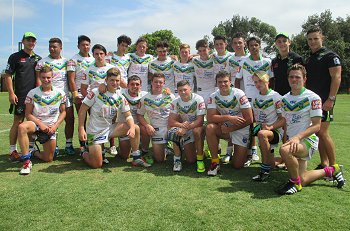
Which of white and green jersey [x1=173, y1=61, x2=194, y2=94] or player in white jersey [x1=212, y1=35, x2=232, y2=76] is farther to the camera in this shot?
white and green jersey [x1=173, y1=61, x2=194, y2=94]

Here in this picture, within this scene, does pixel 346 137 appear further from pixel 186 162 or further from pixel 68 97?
pixel 68 97

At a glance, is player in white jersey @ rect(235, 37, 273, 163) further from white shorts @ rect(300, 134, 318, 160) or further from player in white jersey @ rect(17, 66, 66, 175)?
player in white jersey @ rect(17, 66, 66, 175)

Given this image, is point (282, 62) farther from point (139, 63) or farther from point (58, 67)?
point (58, 67)

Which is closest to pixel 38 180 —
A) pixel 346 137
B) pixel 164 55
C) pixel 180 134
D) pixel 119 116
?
pixel 119 116

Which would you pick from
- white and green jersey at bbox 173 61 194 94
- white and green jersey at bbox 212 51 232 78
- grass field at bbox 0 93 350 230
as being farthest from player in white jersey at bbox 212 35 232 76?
grass field at bbox 0 93 350 230

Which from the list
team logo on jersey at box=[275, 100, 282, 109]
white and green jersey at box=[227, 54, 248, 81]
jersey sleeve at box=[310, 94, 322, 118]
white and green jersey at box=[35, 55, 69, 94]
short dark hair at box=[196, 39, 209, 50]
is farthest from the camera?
short dark hair at box=[196, 39, 209, 50]

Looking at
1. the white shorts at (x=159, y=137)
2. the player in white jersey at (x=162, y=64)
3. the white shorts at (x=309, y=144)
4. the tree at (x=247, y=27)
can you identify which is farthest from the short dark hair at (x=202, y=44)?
the tree at (x=247, y=27)

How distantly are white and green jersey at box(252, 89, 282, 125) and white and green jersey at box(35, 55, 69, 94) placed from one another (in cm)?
377

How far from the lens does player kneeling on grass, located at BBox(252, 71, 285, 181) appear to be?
189 inches

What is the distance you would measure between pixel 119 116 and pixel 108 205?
8.39ft

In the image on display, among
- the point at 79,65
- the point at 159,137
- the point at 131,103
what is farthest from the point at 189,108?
the point at 79,65

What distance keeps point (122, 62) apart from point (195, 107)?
89.8 inches

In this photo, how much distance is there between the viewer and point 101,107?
220 inches

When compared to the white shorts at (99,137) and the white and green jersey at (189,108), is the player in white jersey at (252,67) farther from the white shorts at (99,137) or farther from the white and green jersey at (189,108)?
the white shorts at (99,137)
